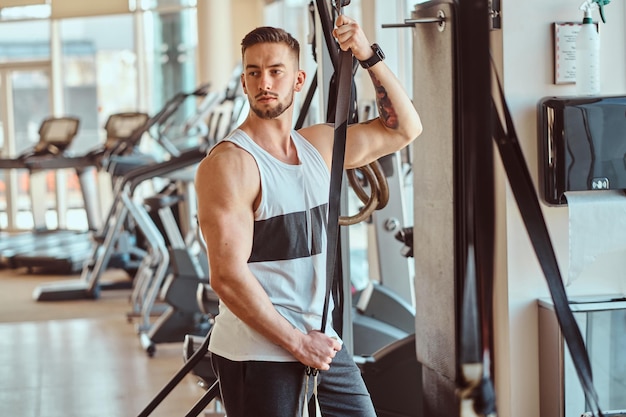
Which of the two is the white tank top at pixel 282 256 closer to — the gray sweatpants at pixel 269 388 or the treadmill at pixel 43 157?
the gray sweatpants at pixel 269 388

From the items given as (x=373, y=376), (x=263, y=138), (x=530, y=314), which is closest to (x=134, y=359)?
(x=373, y=376)

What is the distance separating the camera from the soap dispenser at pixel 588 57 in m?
2.68

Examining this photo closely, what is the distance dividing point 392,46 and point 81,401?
2.91 m

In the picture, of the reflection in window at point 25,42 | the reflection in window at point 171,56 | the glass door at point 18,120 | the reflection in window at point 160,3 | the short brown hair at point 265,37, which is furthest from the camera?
the glass door at point 18,120

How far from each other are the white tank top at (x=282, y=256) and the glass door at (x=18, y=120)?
1100 cm

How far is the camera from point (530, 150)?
2.78 m

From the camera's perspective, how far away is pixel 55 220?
1264cm

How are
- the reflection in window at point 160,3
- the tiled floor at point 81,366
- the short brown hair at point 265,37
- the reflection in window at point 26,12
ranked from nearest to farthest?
the short brown hair at point 265,37 < the tiled floor at point 81,366 < the reflection in window at point 160,3 < the reflection in window at point 26,12

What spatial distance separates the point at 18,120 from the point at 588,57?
1126cm

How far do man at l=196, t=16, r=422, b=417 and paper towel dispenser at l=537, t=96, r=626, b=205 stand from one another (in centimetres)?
81

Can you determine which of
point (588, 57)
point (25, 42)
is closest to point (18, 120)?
point (25, 42)

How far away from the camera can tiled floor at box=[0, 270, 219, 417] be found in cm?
432

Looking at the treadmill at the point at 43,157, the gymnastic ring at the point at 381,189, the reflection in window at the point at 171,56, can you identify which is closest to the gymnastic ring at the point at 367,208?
the gymnastic ring at the point at 381,189

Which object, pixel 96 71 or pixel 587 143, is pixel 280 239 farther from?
pixel 96 71
